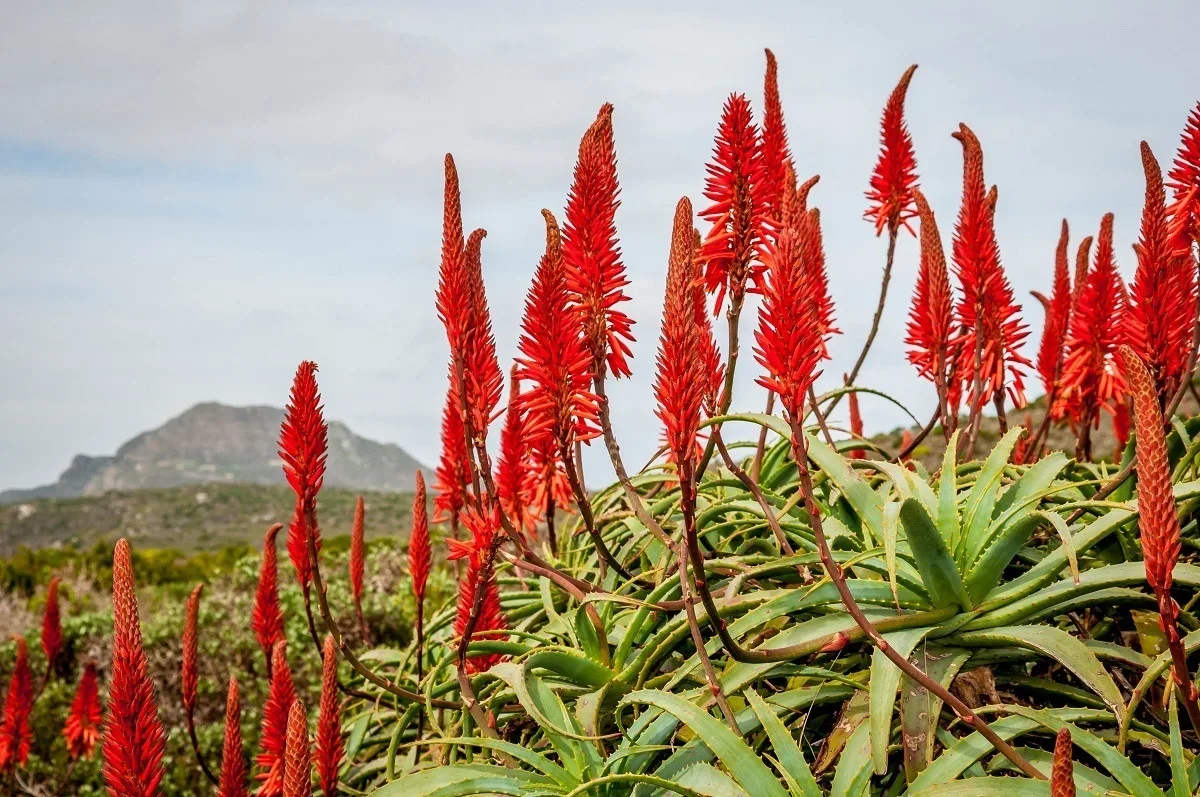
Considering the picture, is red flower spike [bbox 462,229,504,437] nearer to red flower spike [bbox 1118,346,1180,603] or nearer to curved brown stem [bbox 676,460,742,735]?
curved brown stem [bbox 676,460,742,735]

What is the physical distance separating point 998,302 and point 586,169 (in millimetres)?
1850

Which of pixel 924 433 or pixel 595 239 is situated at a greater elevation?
pixel 595 239

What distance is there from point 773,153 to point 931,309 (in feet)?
2.61

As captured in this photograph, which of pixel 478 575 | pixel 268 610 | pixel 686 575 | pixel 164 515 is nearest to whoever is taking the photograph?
pixel 686 575

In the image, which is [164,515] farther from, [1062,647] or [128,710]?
[1062,647]

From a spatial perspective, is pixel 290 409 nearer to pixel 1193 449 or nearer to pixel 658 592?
pixel 658 592

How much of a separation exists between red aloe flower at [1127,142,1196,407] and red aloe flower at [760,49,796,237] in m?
0.91

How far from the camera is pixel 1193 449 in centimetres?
296

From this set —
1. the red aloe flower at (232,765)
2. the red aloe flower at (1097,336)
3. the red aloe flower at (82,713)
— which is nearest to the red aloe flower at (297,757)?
the red aloe flower at (232,765)

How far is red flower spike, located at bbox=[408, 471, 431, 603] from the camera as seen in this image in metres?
3.16

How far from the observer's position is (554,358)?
242 centimetres

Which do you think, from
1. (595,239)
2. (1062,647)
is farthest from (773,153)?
(1062,647)

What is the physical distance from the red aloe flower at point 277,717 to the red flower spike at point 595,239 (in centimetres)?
118

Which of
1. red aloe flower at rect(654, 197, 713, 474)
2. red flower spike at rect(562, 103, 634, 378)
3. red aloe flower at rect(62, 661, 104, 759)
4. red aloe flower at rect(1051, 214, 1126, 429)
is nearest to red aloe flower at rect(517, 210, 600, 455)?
red flower spike at rect(562, 103, 634, 378)
